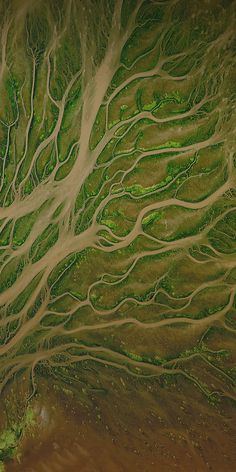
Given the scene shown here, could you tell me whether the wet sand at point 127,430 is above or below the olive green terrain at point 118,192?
below

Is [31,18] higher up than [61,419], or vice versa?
[31,18]

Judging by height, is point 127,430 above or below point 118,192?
below

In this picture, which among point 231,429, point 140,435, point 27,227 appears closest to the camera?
point 231,429

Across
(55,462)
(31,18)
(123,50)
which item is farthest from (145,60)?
(55,462)

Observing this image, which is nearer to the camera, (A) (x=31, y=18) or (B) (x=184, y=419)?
(B) (x=184, y=419)

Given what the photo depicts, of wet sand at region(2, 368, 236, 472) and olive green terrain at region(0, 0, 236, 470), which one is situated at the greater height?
olive green terrain at region(0, 0, 236, 470)

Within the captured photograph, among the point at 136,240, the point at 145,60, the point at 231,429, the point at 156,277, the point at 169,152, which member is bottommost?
the point at 231,429

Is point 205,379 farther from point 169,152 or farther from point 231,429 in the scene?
point 169,152

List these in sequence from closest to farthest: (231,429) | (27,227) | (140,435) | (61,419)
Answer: (231,429) < (140,435) < (61,419) < (27,227)
